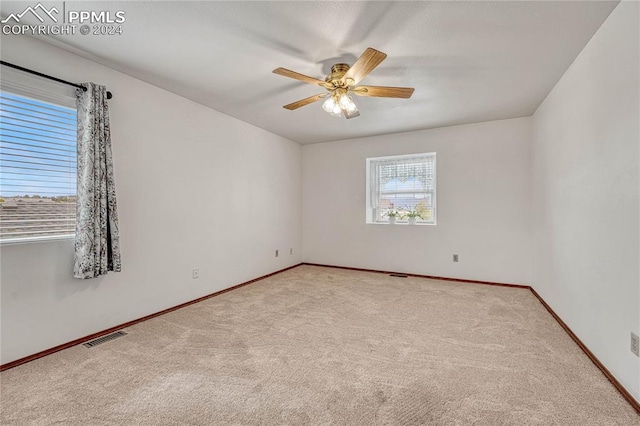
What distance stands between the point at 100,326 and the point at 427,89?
156 inches

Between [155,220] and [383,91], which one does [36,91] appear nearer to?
[155,220]

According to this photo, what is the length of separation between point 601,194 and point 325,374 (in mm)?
2332

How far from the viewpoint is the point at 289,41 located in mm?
2234

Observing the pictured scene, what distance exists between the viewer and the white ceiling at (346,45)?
74.5 inches

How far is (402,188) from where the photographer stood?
16.5 feet

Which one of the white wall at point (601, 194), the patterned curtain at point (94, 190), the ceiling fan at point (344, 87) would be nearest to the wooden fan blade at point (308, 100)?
the ceiling fan at point (344, 87)

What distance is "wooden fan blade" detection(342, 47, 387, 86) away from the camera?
6.34ft

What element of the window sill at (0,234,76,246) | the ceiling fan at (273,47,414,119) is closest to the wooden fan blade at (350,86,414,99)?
the ceiling fan at (273,47,414,119)

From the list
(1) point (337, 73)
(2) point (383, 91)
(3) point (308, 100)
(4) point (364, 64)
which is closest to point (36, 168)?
(3) point (308, 100)

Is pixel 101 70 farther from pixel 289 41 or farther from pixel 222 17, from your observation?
pixel 289 41

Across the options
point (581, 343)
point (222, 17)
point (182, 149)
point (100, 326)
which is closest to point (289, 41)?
point (222, 17)

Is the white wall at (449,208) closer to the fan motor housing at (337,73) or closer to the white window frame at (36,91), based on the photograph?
the fan motor housing at (337,73)

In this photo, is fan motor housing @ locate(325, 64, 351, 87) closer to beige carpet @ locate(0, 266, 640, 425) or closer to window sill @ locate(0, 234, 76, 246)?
beige carpet @ locate(0, 266, 640, 425)

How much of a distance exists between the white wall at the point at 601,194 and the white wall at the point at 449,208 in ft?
3.46
